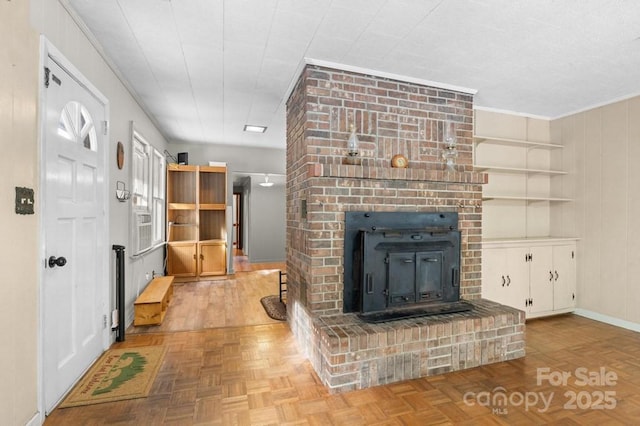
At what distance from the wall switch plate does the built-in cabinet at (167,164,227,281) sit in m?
4.09

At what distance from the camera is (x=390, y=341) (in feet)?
7.50

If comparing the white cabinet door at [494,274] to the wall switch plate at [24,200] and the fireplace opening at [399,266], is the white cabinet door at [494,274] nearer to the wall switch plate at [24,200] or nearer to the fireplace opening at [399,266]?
the fireplace opening at [399,266]

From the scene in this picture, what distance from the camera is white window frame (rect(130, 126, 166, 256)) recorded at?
3.57m

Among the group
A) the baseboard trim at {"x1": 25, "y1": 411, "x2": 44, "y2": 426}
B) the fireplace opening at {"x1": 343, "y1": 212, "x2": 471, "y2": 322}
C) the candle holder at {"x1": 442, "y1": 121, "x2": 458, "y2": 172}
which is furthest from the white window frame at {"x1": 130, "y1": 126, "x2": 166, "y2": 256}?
the candle holder at {"x1": 442, "y1": 121, "x2": 458, "y2": 172}

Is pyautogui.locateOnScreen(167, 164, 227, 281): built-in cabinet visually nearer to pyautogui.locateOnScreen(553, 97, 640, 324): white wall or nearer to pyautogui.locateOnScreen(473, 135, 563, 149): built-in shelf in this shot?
pyautogui.locateOnScreen(473, 135, 563, 149): built-in shelf

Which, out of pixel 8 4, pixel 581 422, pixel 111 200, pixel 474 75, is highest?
pixel 474 75

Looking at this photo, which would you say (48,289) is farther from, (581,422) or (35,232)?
(581,422)

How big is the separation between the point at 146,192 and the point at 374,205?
3.30m

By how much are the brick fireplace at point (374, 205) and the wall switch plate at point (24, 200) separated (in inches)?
68.3

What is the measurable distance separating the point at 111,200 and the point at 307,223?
5.80ft

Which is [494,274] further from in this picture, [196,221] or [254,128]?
[196,221]

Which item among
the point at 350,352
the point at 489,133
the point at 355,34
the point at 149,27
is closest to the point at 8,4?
the point at 149,27

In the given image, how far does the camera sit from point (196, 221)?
5.75 meters

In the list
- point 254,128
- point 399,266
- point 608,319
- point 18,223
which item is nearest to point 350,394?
point 399,266
